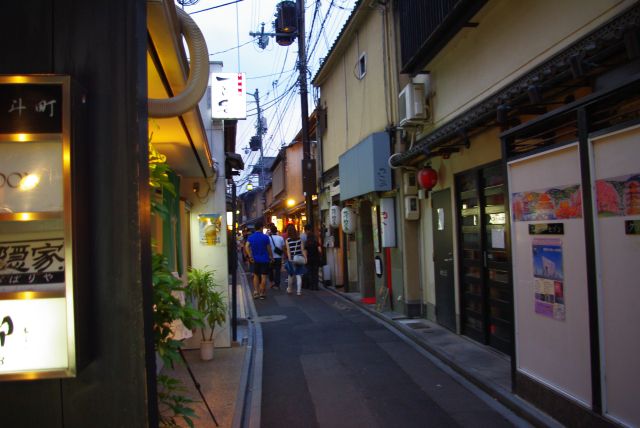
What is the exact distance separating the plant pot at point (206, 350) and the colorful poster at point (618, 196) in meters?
5.50

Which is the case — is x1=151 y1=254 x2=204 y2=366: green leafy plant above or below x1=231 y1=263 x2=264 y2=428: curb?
above

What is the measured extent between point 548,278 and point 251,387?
3.85 m

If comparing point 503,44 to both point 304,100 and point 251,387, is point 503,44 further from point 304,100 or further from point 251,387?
point 304,100

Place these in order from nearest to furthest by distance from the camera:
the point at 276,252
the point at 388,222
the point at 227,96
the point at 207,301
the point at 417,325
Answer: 1. the point at 207,301
2. the point at 227,96
3. the point at 417,325
4. the point at 388,222
5. the point at 276,252

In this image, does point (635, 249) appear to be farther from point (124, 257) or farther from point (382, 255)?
point (382, 255)

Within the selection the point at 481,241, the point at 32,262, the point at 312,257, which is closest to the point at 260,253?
the point at 312,257

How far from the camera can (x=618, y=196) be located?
376 centimetres

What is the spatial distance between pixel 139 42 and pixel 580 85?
4328 mm

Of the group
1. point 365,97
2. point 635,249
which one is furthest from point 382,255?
point 635,249

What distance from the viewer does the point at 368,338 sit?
9000 millimetres

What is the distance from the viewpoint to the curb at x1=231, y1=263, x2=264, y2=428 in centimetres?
523

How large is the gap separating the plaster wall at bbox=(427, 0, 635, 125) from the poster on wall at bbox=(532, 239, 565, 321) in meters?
2.19

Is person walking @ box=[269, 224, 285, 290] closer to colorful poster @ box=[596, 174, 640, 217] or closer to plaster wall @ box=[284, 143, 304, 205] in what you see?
plaster wall @ box=[284, 143, 304, 205]

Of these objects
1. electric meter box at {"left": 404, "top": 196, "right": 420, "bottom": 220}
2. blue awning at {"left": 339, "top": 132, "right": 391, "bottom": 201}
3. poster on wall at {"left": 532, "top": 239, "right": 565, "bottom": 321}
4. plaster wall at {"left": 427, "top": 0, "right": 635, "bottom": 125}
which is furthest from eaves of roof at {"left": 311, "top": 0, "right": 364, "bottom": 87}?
poster on wall at {"left": 532, "top": 239, "right": 565, "bottom": 321}
